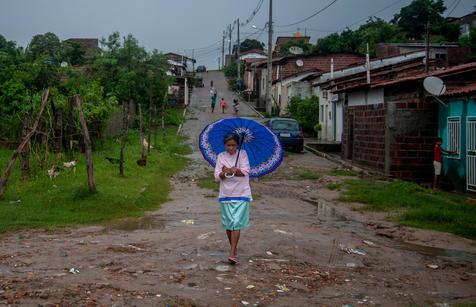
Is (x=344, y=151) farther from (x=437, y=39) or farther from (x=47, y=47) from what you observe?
(x=437, y=39)

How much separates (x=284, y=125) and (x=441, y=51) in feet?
39.6

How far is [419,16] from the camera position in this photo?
58.3 metres

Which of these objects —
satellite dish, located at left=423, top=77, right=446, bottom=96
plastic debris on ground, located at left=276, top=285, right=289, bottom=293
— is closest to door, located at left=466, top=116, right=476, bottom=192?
satellite dish, located at left=423, top=77, right=446, bottom=96

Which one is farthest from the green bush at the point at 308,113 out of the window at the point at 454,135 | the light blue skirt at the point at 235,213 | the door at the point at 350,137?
A: the light blue skirt at the point at 235,213

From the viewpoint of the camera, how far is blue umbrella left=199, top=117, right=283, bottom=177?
754 cm

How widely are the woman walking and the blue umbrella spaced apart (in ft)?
1.14

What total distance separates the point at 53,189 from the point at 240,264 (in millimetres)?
6510

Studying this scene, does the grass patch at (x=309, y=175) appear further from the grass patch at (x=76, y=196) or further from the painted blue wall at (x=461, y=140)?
the grass patch at (x=76, y=196)

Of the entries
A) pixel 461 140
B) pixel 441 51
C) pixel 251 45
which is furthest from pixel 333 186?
pixel 251 45

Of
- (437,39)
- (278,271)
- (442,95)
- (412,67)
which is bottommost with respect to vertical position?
(278,271)

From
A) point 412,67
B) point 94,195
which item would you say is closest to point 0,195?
point 94,195

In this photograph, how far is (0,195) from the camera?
456 inches

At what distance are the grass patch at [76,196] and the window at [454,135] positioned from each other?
26.0 ft

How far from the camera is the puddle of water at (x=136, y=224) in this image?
9.98 meters
